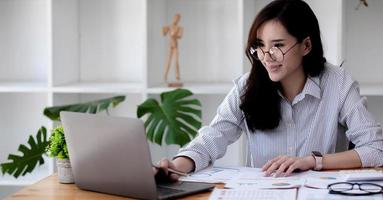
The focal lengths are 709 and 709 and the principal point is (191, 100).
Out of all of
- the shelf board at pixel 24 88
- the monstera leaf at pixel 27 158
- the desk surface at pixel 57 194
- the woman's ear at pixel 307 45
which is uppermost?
the woman's ear at pixel 307 45

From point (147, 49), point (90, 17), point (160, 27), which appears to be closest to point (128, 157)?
point (147, 49)

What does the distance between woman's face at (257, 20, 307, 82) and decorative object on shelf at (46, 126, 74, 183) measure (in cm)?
75

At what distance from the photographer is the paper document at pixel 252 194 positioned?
1.84m

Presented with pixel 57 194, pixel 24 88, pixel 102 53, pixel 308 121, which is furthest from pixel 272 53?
pixel 102 53

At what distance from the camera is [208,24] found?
3920 mm

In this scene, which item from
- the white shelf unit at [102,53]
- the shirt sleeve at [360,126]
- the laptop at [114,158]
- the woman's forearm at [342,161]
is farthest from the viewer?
the white shelf unit at [102,53]

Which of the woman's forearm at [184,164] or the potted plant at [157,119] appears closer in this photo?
the woman's forearm at [184,164]

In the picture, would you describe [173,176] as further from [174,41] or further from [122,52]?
Answer: [122,52]

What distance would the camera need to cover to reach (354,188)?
1.89 m

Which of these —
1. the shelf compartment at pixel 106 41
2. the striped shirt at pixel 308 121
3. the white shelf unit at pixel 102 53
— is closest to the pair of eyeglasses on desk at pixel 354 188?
the striped shirt at pixel 308 121

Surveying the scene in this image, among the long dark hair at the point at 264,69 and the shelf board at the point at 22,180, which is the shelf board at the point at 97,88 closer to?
the shelf board at the point at 22,180

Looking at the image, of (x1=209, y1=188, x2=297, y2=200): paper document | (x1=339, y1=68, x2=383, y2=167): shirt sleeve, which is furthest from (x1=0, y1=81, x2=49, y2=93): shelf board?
(x1=209, y1=188, x2=297, y2=200): paper document

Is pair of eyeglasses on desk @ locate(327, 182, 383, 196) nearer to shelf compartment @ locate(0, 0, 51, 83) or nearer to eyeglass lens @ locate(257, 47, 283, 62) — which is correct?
eyeglass lens @ locate(257, 47, 283, 62)

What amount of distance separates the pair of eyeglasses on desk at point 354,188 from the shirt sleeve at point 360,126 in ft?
1.40
